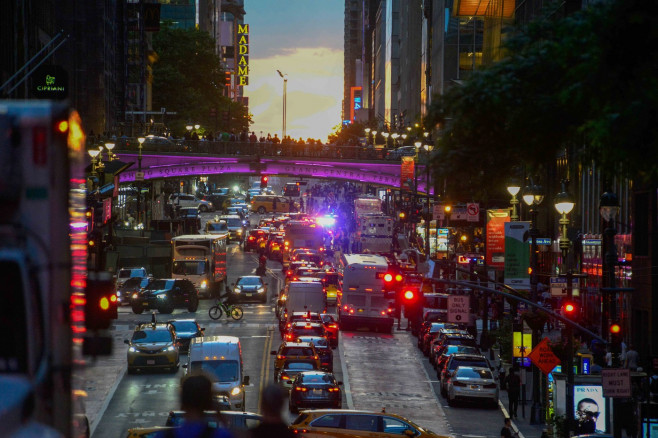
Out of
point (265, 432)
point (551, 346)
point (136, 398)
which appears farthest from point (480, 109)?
point (136, 398)

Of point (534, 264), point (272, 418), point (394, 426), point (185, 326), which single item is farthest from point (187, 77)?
point (272, 418)

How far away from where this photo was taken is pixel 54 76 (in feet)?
193

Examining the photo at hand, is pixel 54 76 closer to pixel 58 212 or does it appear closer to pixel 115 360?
pixel 115 360

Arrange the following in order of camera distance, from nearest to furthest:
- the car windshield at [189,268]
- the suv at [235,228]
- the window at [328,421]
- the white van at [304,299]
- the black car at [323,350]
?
the window at [328,421]
the black car at [323,350]
the white van at [304,299]
the car windshield at [189,268]
the suv at [235,228]

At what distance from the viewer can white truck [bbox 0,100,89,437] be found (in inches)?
349

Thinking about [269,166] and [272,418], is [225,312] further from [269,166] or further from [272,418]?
[272,418]

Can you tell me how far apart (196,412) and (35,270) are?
153 centimetres

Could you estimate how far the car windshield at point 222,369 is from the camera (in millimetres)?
34469

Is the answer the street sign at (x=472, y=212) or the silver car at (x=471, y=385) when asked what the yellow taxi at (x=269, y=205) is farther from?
the silver car at (x=471, y=385)

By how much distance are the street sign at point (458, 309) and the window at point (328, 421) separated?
21.0 m

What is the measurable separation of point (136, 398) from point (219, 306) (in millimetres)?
22316

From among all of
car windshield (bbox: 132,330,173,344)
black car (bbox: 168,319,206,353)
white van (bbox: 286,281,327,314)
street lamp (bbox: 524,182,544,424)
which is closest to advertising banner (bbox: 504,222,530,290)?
street lamp (bbox: 524,182,544,424)

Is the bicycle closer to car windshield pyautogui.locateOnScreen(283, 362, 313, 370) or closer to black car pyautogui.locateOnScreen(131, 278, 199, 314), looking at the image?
black car pyautogui.locateOnScreen(131, 278, 199, 314)

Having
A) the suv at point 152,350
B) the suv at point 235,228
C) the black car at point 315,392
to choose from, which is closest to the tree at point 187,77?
the suv at point 235,228
